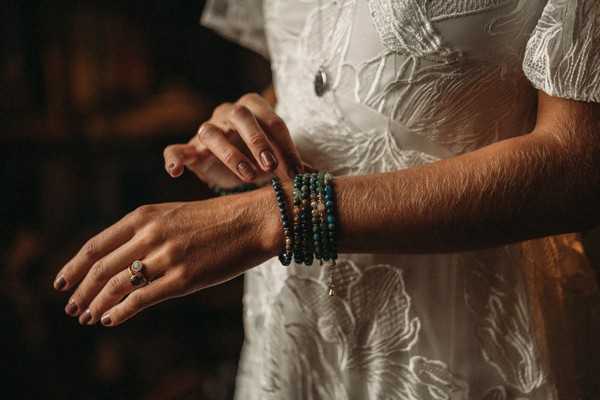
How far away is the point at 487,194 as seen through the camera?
1.68ft

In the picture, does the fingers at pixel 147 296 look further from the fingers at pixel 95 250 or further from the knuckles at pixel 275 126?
the knuckles at pixel 275 126

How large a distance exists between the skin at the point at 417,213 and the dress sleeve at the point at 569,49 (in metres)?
0.02

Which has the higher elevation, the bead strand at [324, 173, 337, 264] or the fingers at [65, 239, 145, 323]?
the bead strand at [324, 173, 337, 264]

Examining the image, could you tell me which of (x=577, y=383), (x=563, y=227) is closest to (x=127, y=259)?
(x=563, y=227)

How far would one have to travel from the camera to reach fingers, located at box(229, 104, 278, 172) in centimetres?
56

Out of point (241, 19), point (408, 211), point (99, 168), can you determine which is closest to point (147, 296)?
point (408, 211)

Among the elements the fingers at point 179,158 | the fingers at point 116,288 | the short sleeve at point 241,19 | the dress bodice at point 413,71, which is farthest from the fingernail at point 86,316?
the short sleeve at point 241,19

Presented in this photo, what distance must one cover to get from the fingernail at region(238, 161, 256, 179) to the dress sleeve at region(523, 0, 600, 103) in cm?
28

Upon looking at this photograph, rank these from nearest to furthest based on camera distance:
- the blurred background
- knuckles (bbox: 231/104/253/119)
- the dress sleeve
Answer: the dress sleeve
knuckles (bbox: 231/104/253/119)
the blurred background

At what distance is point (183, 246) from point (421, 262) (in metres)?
0.27

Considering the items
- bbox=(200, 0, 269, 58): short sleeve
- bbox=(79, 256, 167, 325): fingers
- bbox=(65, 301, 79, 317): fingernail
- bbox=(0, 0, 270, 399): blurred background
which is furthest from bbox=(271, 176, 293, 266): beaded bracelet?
bbox=(0, 0, 270, 399): blurred background

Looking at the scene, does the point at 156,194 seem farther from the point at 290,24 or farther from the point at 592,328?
the point at 592,328

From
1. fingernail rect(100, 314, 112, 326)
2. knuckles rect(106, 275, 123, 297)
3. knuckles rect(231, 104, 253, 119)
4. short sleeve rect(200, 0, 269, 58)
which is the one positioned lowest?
fingernail rect(100, 314, 112, 326)

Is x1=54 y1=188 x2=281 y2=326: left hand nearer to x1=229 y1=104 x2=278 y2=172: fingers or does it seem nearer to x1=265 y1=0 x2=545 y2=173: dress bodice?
x1=229 y1=104 x2=278 y2=172: fingers
